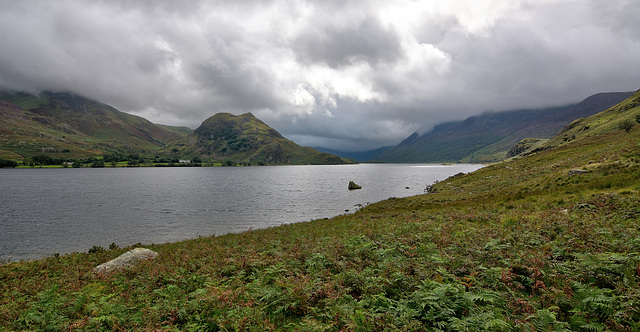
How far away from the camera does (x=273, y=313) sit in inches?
327

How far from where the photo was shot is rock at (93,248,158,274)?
688 inches

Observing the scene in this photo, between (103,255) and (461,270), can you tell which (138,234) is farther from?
(461,270)

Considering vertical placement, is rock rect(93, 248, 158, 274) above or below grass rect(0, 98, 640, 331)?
below

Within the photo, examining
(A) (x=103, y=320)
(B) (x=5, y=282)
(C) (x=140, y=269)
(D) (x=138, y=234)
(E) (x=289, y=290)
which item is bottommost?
(D) (x=138, y=234)

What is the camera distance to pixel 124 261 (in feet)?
62.1

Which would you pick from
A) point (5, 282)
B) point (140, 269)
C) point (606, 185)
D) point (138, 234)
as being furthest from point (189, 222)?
point (606, 185)

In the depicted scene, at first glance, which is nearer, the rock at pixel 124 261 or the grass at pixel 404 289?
the grass at pixel 404 289

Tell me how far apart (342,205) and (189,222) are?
3341 centimetres

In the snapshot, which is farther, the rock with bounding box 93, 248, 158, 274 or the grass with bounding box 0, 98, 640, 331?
the rock with bounding box 93, 248, 158, 274

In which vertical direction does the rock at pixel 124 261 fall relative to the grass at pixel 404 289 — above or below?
below

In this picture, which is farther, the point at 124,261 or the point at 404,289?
the point at 124,261

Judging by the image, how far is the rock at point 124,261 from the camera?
17.5 meters

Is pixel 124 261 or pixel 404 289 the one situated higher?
pixel 404 289

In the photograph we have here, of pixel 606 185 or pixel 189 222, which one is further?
pixel 189 222
